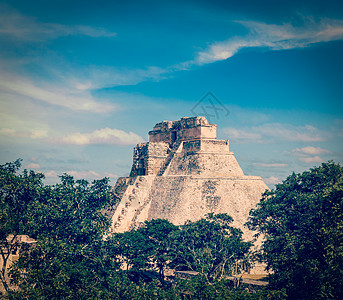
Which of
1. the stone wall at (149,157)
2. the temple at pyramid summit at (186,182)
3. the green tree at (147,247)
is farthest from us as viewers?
the stone wall at (149,157)

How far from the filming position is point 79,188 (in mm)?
37375

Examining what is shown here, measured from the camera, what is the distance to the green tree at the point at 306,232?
2502 cm

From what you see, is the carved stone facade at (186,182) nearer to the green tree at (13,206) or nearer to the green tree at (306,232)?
the green tree at (306,232)

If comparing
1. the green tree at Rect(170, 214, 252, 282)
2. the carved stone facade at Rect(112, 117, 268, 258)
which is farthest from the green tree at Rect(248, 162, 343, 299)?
the carved stone facade at Rect(112, 117, 268, 258)

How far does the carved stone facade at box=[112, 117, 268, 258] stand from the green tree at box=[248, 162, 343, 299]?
9.00ft

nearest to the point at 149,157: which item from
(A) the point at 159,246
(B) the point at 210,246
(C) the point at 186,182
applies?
(C) the point at 186,182

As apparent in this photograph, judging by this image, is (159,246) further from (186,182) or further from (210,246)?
(186,182)

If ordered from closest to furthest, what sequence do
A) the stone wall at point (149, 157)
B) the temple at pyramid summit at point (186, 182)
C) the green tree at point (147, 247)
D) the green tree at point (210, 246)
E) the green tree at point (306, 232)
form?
the green tree at point (306, 232), the green tree at point (210, 246), the green tree at point (147, 247), the temple at pyramid summit at point (186, 182), the stone wall at point (149, 157)

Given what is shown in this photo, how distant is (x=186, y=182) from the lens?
38.8 m

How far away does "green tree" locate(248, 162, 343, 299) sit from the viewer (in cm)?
2502

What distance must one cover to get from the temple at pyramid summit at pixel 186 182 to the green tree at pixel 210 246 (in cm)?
283

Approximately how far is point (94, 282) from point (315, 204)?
14.9 m

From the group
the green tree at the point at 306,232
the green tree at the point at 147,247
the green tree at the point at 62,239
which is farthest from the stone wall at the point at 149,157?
the green tree at the point at 306,232

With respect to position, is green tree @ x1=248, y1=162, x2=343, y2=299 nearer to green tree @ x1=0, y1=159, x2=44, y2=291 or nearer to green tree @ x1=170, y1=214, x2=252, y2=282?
green tree @ x1=170, y1=214, x2=252, y2=282
